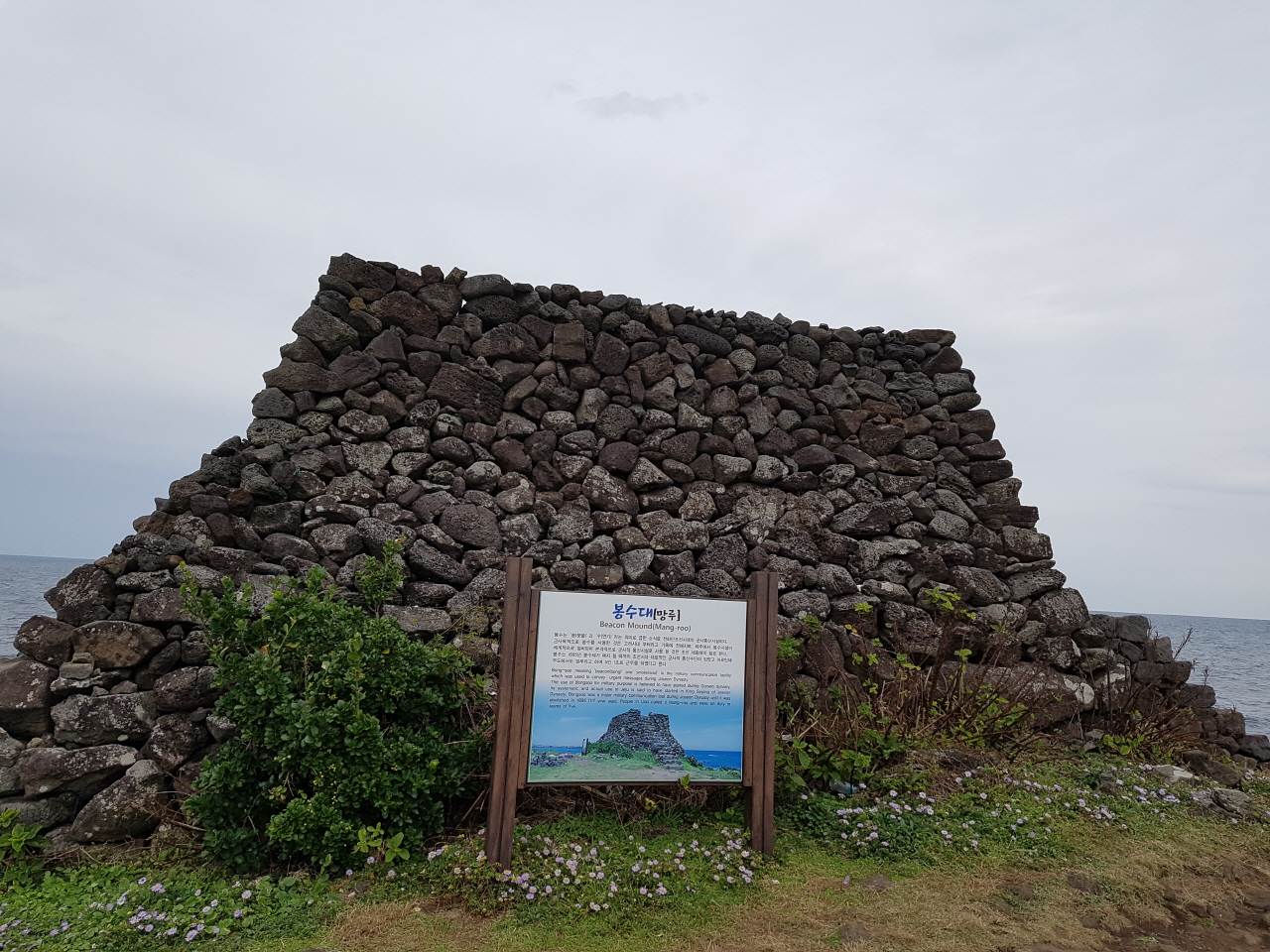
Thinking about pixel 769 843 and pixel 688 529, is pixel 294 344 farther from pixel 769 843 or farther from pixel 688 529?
pixel 769 843

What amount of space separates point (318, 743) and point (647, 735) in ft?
6.05

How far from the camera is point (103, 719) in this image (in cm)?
530

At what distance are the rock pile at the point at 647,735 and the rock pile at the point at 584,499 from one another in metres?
1.76

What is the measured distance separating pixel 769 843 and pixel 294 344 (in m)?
5.59

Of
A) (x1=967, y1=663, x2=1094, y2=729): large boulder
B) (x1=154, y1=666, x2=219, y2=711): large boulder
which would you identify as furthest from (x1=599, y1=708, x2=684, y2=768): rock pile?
(x1=967, y1=663, x2=1094, y2=729): large boulder

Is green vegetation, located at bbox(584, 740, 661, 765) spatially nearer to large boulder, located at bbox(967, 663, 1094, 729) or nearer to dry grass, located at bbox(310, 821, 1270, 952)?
dry grass, located at bbox(310, 821, 1270, 952)

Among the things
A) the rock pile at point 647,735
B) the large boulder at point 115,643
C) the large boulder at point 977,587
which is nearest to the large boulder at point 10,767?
the large boulder at point 115,643

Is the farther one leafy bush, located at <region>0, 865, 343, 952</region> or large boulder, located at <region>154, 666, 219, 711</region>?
large boulder, located at <region>154, 666, 219, 711</region>

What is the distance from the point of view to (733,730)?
496 cm

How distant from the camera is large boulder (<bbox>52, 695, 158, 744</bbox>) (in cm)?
525

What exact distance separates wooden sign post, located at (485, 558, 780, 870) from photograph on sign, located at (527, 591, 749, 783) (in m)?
0.02

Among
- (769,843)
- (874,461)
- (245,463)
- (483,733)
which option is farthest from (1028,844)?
(245,463)

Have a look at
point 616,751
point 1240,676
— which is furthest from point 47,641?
point 1240,676

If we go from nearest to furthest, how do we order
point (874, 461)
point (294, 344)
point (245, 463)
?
point (245, 463)
point (294, 344)
point (874, 461)
